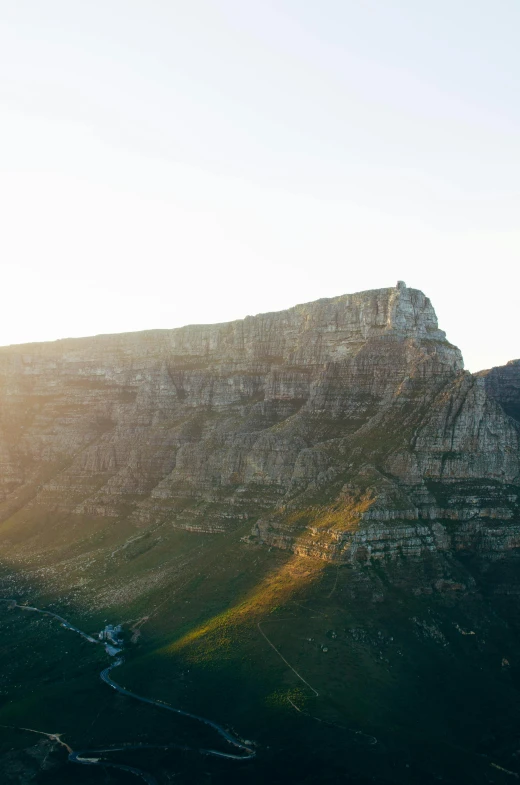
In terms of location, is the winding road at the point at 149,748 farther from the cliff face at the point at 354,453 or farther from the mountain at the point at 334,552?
the cliff face at the point at 354,453

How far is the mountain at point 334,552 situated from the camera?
101 meters

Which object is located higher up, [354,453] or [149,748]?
[354,453]

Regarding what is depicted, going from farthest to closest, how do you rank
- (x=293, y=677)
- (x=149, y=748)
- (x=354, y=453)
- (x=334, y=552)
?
(x=354, y=453) → (x=334, y=552) → (x=293, y=677) → (x=149, y=748)

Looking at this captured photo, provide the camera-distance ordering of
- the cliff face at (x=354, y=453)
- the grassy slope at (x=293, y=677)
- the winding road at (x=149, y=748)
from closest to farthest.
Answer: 1. the grassy slope at (x=293, y=677)
2. the winding road at (x=149, y=748)
3. the cliff face at (x=354, y=453)

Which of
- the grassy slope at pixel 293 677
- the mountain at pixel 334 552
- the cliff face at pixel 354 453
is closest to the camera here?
the grassy slope at pixel 293 677

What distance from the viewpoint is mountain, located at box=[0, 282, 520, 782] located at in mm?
100688

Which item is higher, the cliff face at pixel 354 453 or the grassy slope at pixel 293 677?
the cliff face at pixel 354 453

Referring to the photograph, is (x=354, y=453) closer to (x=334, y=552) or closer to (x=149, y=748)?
(x=334, y=552)

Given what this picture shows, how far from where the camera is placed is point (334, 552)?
125688 mm

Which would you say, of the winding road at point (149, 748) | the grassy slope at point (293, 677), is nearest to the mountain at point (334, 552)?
the grassy slope at point (293, 677)

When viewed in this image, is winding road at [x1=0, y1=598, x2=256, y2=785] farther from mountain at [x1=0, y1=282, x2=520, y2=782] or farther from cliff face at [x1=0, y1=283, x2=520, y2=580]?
cliff face at [x1=0, y1=283, x2=520, y2=580]

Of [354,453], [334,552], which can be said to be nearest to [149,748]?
[334,552]

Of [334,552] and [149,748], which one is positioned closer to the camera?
[149,748]

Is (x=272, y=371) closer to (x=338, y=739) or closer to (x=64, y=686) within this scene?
(x=64, y=686)
